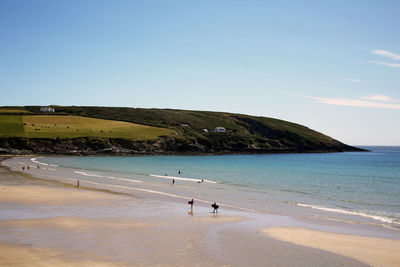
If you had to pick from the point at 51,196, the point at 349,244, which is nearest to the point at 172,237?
the point at 349,244

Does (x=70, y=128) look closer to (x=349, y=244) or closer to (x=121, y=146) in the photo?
(x=121, y=146)

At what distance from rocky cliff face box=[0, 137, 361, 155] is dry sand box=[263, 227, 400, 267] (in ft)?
376

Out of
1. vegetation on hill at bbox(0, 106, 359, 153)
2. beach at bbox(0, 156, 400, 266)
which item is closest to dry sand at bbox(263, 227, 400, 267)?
beach at bbox(0, 156, 400, 266)

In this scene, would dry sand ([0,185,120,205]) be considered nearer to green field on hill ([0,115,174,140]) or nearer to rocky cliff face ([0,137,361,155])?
rocky cliff face ([0,137,361,155])

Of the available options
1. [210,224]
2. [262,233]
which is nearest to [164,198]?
[210,224]

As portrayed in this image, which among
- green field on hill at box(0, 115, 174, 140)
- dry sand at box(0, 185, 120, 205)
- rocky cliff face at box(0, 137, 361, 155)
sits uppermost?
green field on hill at box(0, 115, 174, 140)

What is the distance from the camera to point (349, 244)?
2320 centimetres

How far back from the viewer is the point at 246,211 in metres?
35.6

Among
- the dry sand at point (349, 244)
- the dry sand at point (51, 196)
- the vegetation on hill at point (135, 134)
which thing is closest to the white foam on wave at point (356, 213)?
the dry sand at point (349, 244)

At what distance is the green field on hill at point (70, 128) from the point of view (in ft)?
445

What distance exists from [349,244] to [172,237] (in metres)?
11.5

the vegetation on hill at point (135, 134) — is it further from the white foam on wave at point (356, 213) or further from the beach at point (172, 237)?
the white foam on wave at point (356, 213)

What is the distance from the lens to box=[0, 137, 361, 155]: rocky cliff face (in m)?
124

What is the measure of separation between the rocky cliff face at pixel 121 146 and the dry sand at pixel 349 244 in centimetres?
11467
